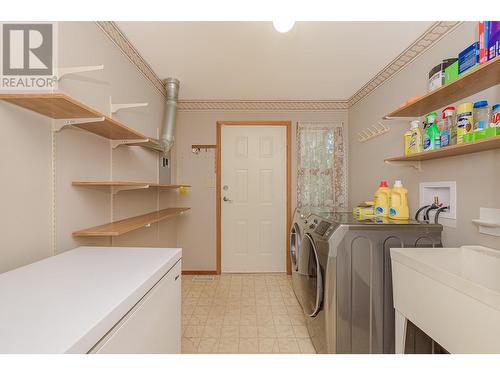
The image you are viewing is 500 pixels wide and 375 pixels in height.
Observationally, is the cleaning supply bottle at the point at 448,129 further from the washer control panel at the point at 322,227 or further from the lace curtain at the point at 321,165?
the lace curtain at the point at 321,165

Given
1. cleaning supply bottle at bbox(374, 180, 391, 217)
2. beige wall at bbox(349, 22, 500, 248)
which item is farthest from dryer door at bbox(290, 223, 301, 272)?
beige wall at bbox(349, 22, 500, 248)

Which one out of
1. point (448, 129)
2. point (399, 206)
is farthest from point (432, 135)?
point (399, 206)

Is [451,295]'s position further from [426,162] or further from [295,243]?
[295,243]

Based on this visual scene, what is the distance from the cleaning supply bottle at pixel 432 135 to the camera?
4.53 ft

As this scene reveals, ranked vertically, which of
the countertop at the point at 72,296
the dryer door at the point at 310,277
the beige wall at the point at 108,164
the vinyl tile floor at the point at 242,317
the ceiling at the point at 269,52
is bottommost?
the vinyl tile floor at the point at 242,317

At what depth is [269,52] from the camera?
1981 millimetres

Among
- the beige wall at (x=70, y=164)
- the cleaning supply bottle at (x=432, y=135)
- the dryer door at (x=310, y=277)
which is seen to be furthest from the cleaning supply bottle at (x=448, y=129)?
the beige wall at (x=70, y=164)

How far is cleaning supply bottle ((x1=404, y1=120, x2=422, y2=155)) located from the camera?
1550mm

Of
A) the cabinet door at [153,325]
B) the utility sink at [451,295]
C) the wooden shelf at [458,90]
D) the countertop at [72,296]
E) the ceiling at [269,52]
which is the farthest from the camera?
the ceiling at [269,52]

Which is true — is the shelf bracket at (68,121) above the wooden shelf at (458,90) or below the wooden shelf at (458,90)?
below

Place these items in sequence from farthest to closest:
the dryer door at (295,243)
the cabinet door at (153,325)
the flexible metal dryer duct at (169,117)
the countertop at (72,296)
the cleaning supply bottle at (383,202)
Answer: the flexible metal dryer duct at (169,117) → the dryer door at (295,243) → the cleaning supply bottle at (383,202) → the cabinet door at (153,325) → the countertop at (72,296)

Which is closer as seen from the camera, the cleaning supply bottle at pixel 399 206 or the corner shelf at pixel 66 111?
the corner shelf at pixel 66 111

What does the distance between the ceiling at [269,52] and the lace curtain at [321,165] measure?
1.78ft

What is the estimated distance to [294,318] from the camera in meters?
2.12
